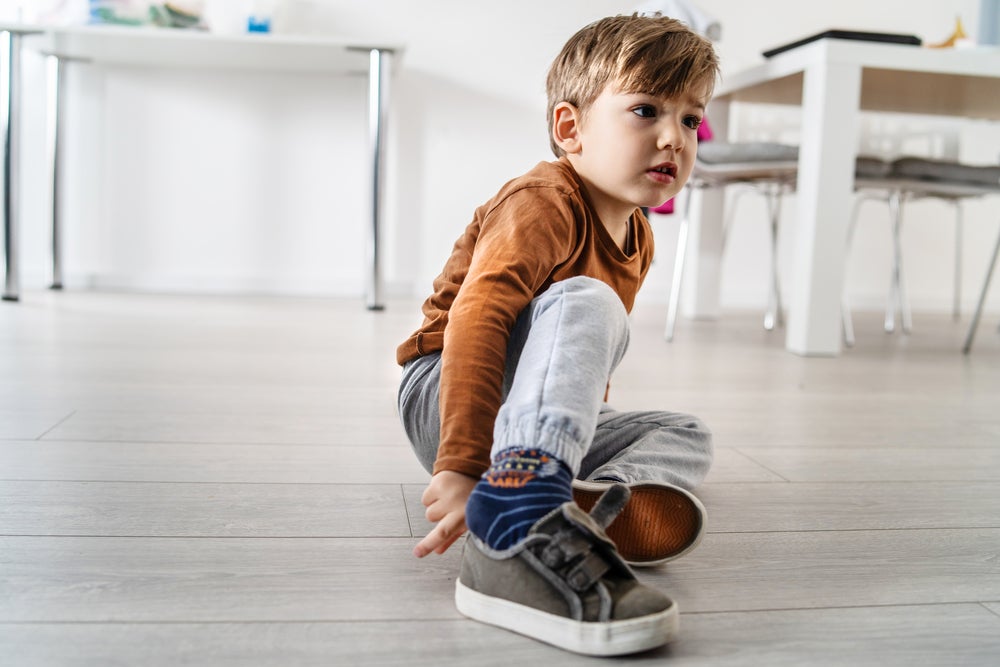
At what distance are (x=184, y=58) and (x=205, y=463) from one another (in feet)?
7.76

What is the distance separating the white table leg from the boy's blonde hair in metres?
1.45

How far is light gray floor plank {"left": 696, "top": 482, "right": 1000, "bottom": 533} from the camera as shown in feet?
3.02

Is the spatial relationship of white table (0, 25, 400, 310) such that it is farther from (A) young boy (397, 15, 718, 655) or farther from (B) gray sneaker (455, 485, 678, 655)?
(B) gray sneaker (455, 485, 678, 655)

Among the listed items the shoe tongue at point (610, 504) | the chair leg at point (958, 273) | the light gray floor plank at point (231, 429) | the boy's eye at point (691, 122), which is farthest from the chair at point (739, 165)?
the shoe tongue at point (610, 504)

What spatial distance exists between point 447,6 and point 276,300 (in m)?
1.17

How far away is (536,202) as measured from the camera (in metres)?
0.81

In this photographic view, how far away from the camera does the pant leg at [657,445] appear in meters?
0.90

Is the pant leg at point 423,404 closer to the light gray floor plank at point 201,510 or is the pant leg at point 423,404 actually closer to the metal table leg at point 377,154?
the light gray floor plank at point 201,510

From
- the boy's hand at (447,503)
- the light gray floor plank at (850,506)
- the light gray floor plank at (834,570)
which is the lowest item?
the light gray floor plank at (850,506)

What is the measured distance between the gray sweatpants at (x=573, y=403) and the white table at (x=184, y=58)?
2.05 metres

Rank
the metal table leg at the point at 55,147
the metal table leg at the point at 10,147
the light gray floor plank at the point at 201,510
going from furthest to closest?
the metal table leg at the point at 55,147 < the metal table leg at the point at 10,147 < the light gray floor plank at the point at 201,510

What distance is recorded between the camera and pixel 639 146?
85 centimetres

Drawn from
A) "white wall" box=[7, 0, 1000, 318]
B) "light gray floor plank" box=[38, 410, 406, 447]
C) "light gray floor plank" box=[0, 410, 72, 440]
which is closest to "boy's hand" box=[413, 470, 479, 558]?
"light gray floor plank" box=[38, 410, 406, 447]

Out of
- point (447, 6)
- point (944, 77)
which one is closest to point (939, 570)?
point (944, 77)
